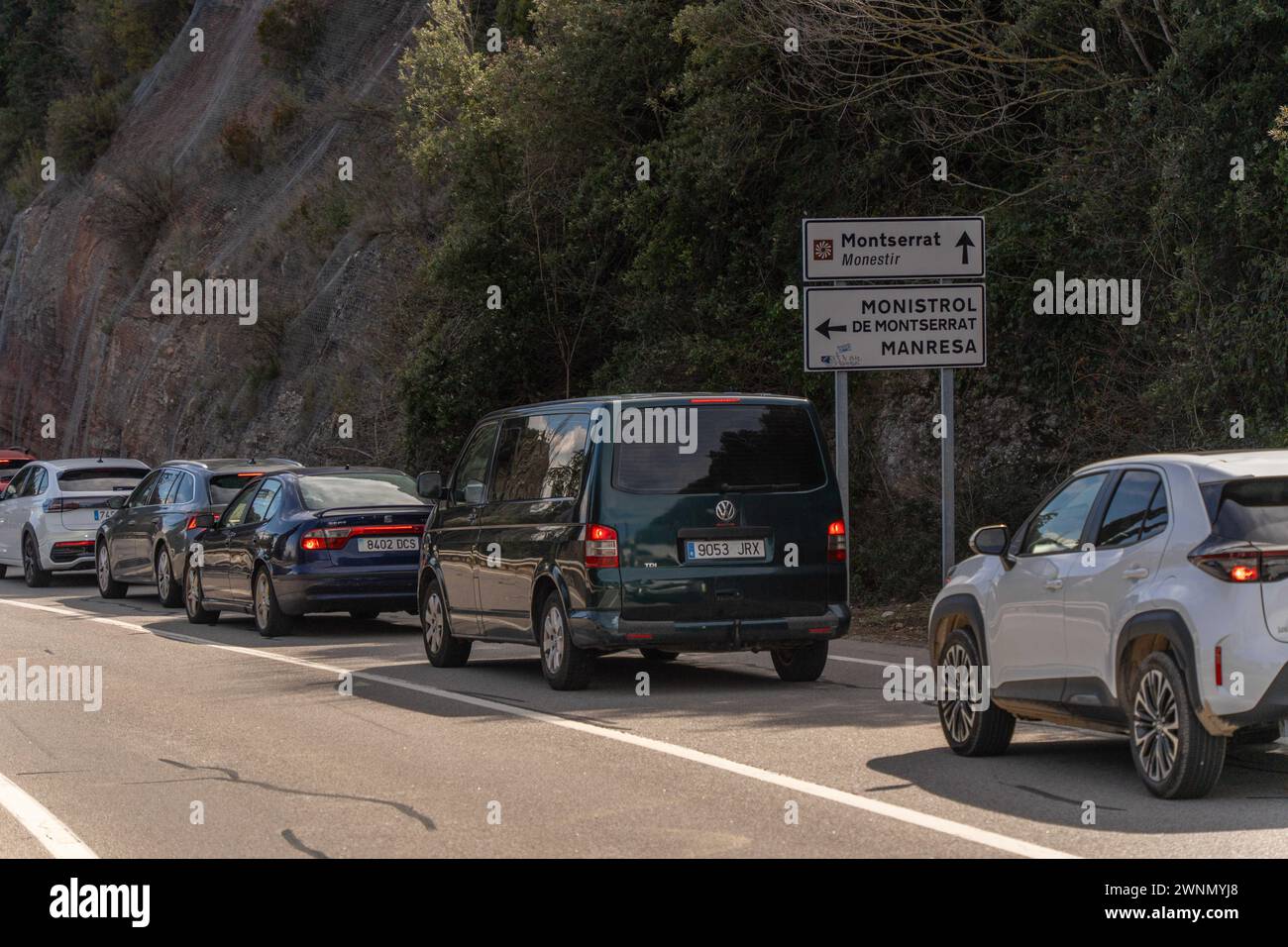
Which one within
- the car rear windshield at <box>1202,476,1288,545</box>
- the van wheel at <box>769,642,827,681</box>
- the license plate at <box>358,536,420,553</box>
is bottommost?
the van wheel at <box>769,642,827,681</box>

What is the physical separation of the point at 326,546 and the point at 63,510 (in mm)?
10977

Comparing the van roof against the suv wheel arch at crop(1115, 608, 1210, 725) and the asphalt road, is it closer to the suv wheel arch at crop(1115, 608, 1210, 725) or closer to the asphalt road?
the asphalt road

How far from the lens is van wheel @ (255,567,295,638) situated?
1795cm

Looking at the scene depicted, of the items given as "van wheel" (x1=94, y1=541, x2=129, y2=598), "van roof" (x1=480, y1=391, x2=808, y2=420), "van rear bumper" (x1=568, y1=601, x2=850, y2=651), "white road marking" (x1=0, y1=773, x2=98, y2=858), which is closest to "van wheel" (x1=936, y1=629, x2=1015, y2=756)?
"van rear bumper" (x1=568, y1=601, x2=850, y2=651)

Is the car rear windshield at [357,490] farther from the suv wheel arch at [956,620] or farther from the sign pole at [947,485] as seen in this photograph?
the suv wheel arch at [956,620]

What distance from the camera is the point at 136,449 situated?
51438 millimetres

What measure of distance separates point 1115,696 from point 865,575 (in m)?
11.5

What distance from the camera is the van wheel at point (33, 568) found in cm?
2708

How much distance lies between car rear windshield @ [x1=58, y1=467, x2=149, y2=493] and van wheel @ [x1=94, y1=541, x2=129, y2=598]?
2.67m

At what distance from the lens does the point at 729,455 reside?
12.6 metres

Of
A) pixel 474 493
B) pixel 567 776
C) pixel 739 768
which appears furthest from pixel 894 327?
pixel 567 776

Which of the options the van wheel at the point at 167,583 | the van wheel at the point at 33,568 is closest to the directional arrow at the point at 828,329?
the van wheel at the point at 167,583

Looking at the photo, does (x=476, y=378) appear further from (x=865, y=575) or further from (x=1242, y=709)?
(x=1242, y=709)

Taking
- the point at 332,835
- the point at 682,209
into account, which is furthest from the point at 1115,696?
the point at 682,209
